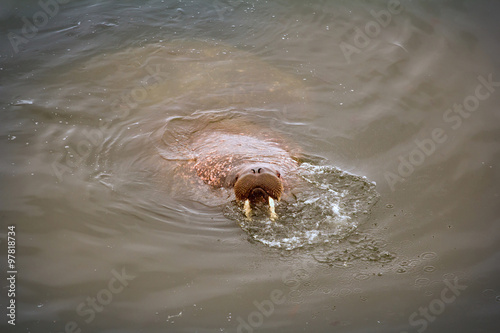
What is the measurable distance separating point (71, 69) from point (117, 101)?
120 centimetres

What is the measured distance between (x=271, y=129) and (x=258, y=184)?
1.62 metres

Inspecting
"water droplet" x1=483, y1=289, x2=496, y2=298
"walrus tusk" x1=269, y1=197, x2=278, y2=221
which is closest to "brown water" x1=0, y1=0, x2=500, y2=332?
"water droplet" x1=483, y1=289, x2=496, y2=298

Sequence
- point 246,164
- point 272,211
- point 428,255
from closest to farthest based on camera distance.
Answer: point 428,255 → point 272,211 → point 246,164

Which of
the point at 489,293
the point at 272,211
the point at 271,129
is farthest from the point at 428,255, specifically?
the point at 271,129

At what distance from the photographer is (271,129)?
6.21 metres

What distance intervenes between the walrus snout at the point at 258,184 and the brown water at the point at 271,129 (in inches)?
12.7

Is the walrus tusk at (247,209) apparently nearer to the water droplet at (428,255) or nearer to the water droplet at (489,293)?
the water droplet at (428,255)

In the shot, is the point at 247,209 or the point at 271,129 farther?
the point at 271,129

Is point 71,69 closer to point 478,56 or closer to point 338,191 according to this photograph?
point 338,191

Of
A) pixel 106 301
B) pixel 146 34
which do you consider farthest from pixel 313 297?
pixel 146 34

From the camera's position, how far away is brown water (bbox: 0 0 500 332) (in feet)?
13.7

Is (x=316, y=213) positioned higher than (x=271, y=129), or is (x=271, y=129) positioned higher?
(x=271, y=129)

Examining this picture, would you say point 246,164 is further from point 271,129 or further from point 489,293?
point 489,293

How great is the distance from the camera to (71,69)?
24.3ft
